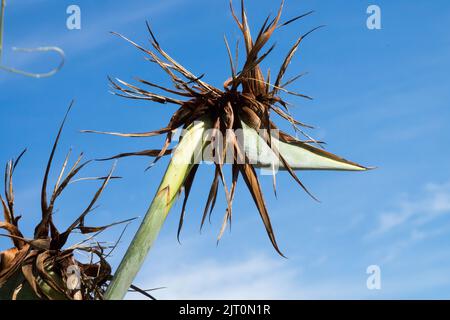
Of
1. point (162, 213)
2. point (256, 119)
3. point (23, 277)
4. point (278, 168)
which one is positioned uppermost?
point (256, 119)

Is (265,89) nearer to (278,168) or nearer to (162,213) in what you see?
(278,168)

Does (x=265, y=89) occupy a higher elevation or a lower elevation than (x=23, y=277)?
higher

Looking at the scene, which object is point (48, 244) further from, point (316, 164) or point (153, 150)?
point (316, 164)
